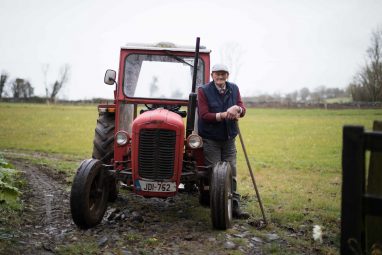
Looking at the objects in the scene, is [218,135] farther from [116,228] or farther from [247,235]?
[116,228]

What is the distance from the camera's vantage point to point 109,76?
19.4 ft

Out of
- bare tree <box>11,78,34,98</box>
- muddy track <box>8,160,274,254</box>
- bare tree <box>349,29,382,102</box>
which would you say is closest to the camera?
muddy track <box>8,160,274,254</box>

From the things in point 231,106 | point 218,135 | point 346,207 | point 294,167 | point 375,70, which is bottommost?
point 294,167

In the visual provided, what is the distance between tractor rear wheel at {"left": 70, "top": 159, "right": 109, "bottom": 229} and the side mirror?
4.53 feet

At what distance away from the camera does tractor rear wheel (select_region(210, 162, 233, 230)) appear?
4715 millimetres

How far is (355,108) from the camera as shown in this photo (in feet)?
111

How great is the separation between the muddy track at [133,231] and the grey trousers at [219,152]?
743 millimetres

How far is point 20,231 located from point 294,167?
815 cm

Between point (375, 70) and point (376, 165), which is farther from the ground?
point (375, 70)

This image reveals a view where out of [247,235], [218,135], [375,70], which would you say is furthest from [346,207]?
[375,70]

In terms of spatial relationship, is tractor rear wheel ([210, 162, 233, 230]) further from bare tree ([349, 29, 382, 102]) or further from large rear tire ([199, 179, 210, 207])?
bare tree ([349, 29, 382, 102])

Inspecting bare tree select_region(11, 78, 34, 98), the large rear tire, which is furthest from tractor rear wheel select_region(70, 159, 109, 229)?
bare tree select_region(11, 78, 34, 98)

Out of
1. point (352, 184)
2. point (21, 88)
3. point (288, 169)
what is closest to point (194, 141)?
point (352, 184)

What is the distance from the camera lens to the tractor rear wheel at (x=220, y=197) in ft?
15.5
